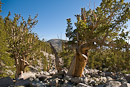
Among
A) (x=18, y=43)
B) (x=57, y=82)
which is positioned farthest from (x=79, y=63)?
(x=18, y=43)

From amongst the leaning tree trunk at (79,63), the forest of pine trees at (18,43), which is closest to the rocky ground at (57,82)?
the leaning tree trunk at (79,63)

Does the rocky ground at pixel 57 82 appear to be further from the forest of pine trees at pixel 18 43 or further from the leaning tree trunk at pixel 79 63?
the forest of pine trees at pixel 18 43

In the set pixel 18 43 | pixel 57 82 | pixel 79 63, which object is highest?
pixel 18 43

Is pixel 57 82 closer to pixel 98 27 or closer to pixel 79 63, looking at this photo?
pixel 79 63

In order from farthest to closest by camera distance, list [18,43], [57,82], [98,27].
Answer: [18,43] → [98,27] → [57,82]

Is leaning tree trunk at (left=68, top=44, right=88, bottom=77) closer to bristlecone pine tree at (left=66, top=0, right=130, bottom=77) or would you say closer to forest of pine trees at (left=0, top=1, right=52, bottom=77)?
bristlecone pine tree at (left=66, top=0, right=130, bottom=77)

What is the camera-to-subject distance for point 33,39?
1195 cm

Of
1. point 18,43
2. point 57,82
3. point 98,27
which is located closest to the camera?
→ point 57,82

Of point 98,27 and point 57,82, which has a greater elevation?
point 98,27

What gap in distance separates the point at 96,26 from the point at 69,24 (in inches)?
83.1

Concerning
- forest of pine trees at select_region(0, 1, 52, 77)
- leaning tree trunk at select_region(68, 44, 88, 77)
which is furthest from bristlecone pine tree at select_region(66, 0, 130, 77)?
forest of pine trees at select_region(0, 1, 52, 77)

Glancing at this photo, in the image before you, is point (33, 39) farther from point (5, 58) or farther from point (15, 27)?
point (5, 58)

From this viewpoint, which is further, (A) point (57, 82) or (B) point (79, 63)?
(B) point (79, 63)

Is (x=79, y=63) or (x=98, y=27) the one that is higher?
(x=98, y=27)
